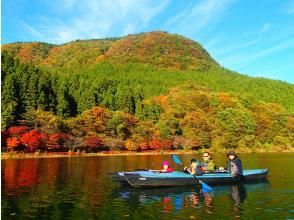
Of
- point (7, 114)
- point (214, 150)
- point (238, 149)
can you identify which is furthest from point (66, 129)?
point (238, 149)

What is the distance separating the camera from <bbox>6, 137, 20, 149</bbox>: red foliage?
77500 millimetres

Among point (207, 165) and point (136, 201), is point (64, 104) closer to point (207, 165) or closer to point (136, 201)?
point (207, 165)

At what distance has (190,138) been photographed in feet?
341

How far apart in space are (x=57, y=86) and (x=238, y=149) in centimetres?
5148

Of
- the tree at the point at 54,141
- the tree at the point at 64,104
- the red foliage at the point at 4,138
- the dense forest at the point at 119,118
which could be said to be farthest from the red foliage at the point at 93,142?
the tree at the point at 64,104

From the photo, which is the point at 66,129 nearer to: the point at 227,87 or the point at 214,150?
the point at 214,150

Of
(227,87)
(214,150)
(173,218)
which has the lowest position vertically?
(173,218)

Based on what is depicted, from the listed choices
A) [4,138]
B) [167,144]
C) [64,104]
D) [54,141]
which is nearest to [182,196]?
[54,141]

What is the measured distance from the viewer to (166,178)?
99.2ft

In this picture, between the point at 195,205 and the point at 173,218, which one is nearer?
the point at 173,218

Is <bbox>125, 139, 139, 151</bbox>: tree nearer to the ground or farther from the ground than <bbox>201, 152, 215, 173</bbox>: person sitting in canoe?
farther from the ground

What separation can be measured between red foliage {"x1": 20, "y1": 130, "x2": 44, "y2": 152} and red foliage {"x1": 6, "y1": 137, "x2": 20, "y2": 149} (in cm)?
89

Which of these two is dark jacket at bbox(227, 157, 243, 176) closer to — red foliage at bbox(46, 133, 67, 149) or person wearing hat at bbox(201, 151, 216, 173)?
person wearing hat at bbox(201, 151, 216, 173)

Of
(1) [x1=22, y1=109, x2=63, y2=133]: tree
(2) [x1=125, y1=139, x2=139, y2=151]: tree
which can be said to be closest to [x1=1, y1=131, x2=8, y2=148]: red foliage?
(1) [x1=22, y1=109, x2=63, y2=133]: tree
